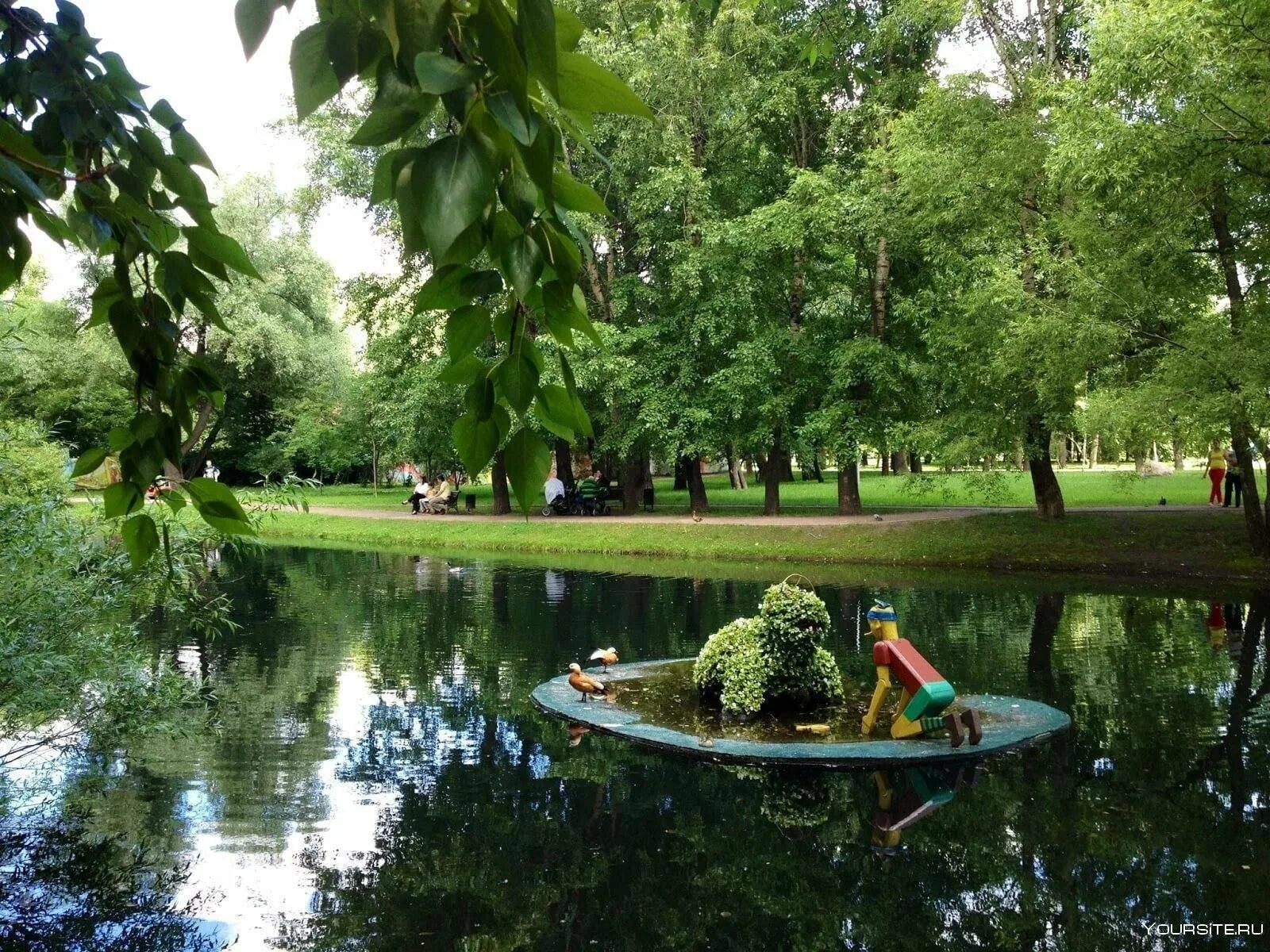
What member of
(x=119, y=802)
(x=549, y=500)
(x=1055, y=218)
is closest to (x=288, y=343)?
(x=549, y=500)

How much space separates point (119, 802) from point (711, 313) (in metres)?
20.4

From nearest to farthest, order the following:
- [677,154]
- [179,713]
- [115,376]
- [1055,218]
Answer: [179,713] < [1055,218] < [677,154] < [115,376]

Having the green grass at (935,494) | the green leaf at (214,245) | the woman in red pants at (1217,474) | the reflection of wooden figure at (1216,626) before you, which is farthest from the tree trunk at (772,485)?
the green leaf at (214,245)

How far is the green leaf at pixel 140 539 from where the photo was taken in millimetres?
1745

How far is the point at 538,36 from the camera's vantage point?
0.98m

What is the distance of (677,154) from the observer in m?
25.4

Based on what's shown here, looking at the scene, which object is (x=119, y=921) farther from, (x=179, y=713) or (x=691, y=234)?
(x=691, y=234)

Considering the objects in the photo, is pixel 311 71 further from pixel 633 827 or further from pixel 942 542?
pixel 942 542

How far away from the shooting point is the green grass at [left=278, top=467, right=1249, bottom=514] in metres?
25.4

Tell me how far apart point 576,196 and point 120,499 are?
1.07 metres

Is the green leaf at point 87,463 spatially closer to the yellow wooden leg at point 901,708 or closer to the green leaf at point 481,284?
the green leaf at point 481,284

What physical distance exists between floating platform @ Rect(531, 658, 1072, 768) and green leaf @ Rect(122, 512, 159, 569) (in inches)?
279

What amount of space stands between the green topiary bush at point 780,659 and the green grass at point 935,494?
471 inches

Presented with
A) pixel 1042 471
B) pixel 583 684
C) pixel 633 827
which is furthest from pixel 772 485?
Answer: pixel 633 827
